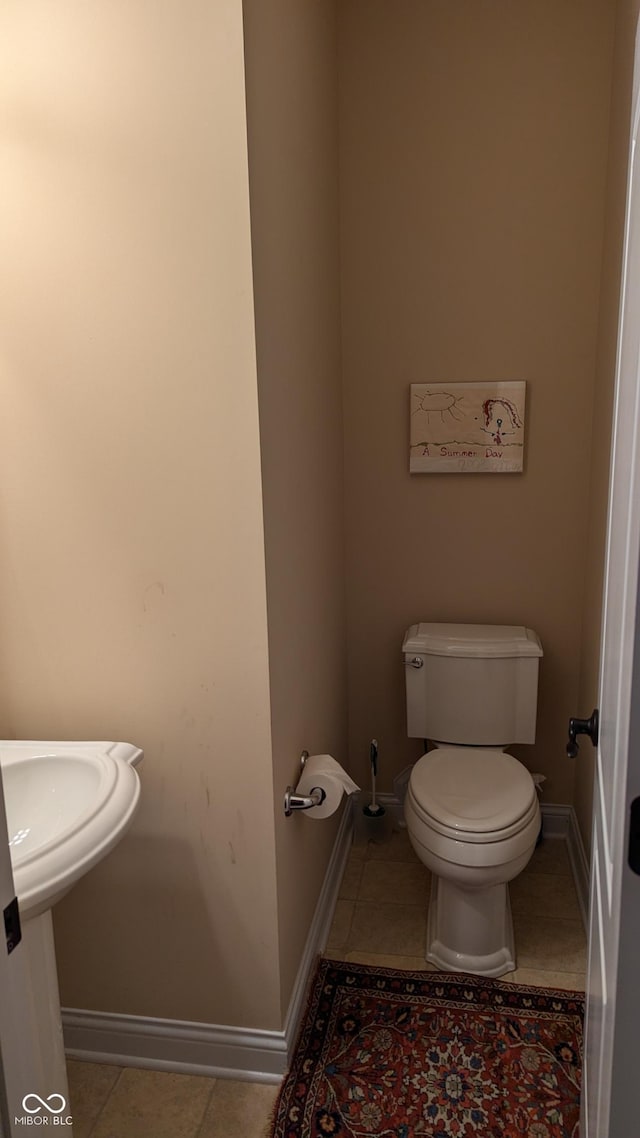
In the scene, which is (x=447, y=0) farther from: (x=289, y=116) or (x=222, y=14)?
(x=222, y=14)

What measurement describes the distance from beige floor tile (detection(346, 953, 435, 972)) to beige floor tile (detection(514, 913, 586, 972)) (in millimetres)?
250

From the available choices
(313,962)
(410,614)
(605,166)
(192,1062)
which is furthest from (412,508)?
(192,1062)

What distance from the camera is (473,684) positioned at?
7.89ft

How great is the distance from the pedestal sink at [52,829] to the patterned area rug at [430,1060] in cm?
60

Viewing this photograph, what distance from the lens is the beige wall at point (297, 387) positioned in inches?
61.3

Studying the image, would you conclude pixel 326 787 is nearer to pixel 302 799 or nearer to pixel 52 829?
pixel 302 799

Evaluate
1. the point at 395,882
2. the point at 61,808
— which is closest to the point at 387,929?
the point at 395,882

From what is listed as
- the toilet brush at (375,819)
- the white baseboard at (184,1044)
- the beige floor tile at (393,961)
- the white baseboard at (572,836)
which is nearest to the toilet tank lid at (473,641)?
the toilet brush at (375,819)

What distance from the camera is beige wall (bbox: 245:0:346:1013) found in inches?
61.3

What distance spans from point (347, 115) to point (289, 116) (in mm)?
740

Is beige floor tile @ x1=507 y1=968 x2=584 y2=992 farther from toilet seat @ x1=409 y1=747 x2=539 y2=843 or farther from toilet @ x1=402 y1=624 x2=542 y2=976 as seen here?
toilet seat @ x1=409 y1=747 x2=539 y2=843

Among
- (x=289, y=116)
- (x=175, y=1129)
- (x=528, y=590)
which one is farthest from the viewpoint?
(x=528, y=590)

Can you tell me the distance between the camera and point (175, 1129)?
162cm

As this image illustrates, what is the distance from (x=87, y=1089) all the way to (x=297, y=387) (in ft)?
5.33
